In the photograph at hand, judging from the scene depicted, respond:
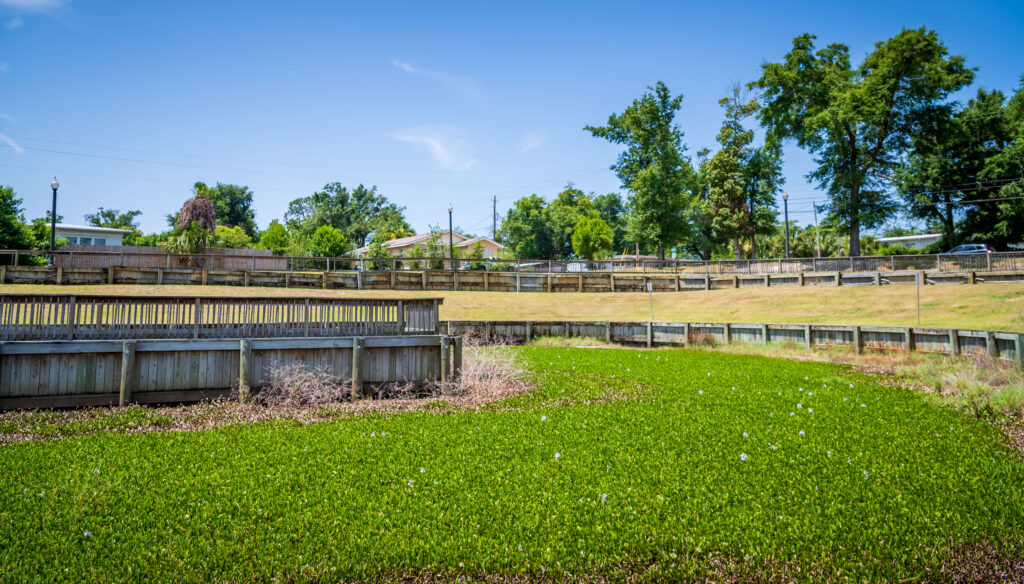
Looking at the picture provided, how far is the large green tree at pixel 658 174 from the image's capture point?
140 feet

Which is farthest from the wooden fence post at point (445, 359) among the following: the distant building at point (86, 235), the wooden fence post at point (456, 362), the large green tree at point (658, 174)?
the distant building at point (86, 235)

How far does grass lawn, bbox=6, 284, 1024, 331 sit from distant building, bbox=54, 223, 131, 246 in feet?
108

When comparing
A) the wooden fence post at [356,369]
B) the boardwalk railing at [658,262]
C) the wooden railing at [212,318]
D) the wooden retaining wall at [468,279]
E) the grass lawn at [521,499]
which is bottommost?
the grass lawn at [521,499]

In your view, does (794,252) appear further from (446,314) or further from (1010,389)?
(1010,389)

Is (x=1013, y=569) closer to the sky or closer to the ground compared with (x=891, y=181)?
closer to the ground

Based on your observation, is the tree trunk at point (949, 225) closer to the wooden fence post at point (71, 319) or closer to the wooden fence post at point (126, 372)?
the wooden fence post at point (126, 372)

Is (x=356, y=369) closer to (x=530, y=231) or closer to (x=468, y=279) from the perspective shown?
(x=468, y=279)

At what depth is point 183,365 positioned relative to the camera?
887 cm

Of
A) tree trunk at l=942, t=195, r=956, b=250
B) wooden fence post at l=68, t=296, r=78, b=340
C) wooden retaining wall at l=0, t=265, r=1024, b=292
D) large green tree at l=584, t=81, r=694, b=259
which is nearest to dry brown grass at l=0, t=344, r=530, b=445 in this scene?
wooden fence post at l=68, t=296, r=78, b=340

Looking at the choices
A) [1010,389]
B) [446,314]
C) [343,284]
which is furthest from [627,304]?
[1010,389]

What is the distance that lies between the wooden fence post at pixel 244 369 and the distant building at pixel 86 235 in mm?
51696

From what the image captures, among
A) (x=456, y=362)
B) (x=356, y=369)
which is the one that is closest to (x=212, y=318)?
(x=356, y=369)

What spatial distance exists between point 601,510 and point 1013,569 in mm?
2850

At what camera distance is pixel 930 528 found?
4.12 metres
